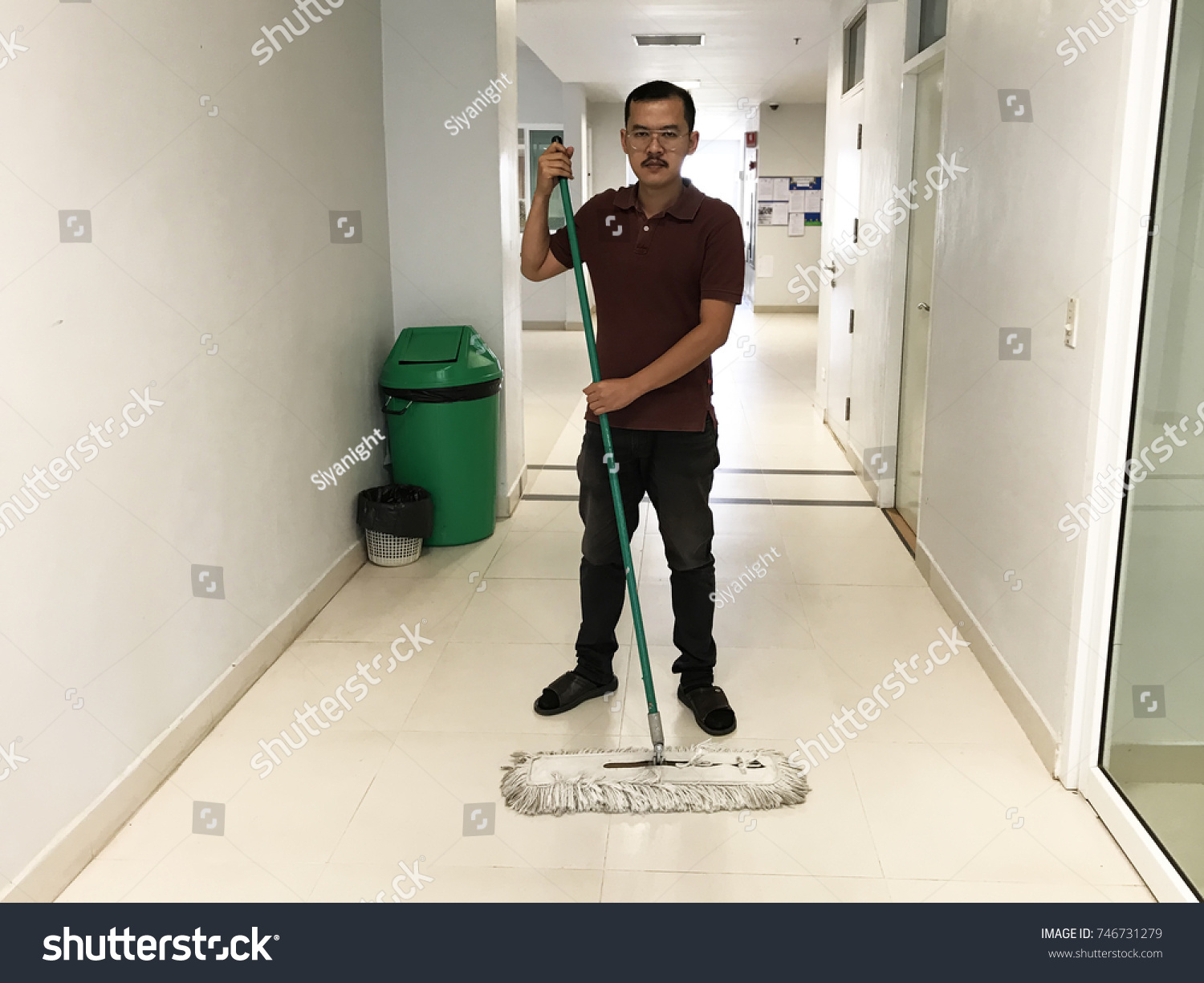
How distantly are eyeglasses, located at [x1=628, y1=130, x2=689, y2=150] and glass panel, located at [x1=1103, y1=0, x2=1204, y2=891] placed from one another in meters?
0.98

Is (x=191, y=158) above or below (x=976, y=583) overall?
above

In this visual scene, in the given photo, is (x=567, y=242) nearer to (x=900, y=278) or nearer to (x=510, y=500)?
(x=510, y=500)

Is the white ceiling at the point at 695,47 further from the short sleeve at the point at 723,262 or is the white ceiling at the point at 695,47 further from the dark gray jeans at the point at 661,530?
the dark gray jeans at the point at 661,530

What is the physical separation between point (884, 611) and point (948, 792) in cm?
115

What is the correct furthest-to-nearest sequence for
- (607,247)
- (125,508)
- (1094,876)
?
(607,247) < (125,508) < (1094,876)

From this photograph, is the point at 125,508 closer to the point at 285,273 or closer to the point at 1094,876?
the point at 285,273

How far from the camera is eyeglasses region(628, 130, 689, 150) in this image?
7.80 ft

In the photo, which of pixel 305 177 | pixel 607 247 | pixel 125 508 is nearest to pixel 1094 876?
pixel 607 247

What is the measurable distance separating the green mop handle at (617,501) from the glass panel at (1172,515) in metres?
1.00

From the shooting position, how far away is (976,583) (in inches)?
123

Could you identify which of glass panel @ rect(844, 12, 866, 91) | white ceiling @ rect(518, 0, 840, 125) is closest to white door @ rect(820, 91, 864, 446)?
glass panel @ rect(844, 12, 866, 91)

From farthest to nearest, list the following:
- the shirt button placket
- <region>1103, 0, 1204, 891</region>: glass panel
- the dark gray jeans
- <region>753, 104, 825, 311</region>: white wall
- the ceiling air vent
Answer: <region>753, 104, 825, 311</region>: white wall, the ceiling air vent, the dark gray jeans, the shirt button placket, <region>1103, 0, 1204, 891</region>: glass panel

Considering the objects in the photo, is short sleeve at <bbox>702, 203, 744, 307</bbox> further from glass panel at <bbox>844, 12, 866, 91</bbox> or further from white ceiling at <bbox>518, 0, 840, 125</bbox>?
white ceiling at <bbox>518, 0, 840, 125</bbox>

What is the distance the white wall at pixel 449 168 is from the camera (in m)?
4.13
